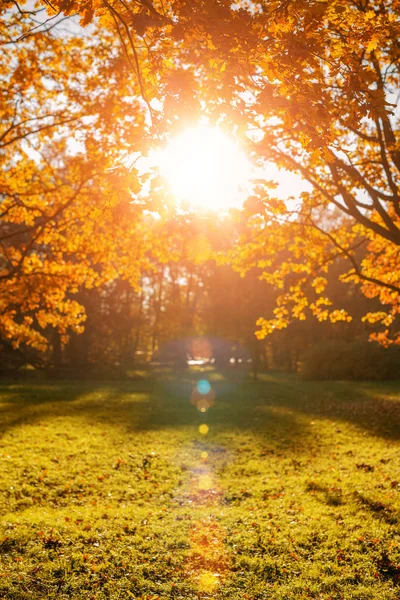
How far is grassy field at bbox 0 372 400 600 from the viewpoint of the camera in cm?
608

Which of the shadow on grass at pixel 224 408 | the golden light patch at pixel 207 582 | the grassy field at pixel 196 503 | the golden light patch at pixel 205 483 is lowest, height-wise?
the golden light patch at pixel 205 483

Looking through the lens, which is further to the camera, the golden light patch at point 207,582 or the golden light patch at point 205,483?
the golden light patch at point 205,483

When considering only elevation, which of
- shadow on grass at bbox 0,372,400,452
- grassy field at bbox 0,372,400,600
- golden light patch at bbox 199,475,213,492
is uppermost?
shadow on grass at bbox 0,372,400,452

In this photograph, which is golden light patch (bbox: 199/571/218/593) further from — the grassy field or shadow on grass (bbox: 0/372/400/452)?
shadow on grass (bbox: 0/372/400/452)

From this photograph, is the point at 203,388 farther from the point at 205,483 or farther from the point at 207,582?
the point at 207,582

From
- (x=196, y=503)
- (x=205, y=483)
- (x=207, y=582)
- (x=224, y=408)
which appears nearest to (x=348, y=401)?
(x=224, y=408)

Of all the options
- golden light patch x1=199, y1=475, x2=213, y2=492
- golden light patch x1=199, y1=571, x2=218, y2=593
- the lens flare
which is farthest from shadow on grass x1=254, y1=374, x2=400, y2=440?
golden light patch x1=199, y1=571, x2=218, y2=593

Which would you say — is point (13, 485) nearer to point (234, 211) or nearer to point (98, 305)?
point (234, 211)

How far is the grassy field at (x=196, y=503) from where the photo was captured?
6082mm

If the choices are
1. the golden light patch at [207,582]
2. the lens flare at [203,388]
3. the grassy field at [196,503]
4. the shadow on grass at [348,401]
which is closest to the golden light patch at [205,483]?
the grassy field at [196,503]

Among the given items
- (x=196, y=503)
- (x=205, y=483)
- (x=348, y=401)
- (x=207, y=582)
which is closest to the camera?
(x=207, y=582)

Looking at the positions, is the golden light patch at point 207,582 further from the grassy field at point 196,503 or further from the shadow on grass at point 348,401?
the shadow on grass at point 348,401

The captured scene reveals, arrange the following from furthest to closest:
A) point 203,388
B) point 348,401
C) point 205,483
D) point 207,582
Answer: point 203,388, point 348,401, point 205,483, point 207,582

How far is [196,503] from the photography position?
30.4ft
